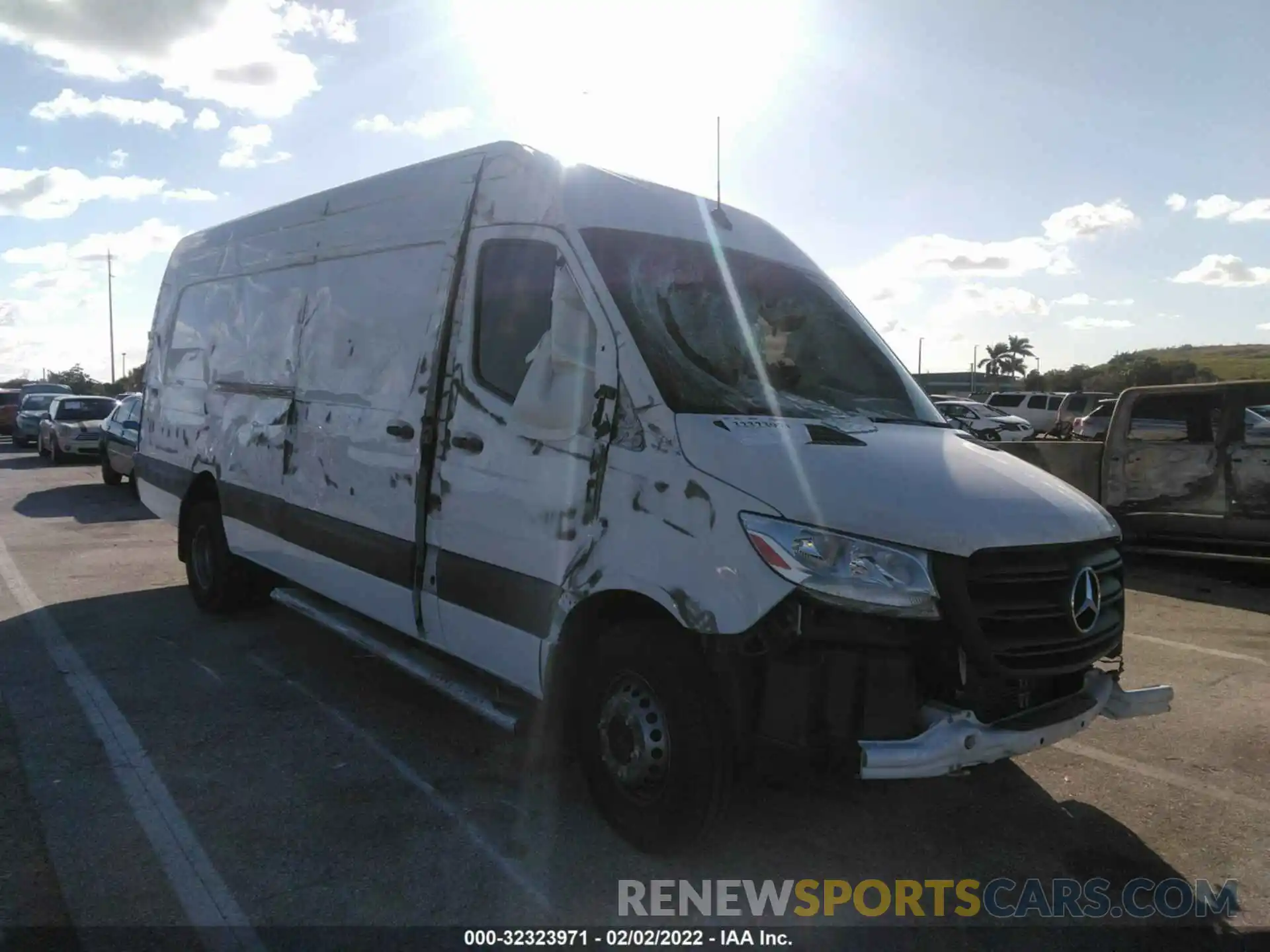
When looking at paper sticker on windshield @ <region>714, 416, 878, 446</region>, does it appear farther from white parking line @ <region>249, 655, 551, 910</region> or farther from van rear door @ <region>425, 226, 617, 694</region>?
white parking line @ <region>249, 655, 551, 910</region>

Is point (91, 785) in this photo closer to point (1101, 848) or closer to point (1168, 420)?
point (1101, 848)

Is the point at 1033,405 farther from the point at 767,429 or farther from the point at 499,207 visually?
the point at 767,429

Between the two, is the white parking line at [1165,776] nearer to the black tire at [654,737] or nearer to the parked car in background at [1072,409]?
the black tire at [654,737]

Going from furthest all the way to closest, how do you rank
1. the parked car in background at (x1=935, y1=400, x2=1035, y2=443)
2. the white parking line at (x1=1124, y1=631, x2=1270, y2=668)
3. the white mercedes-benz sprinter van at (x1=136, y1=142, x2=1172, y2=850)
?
the parked car in background at (x1=935, y1=400, x2=1035, y2=443), the white parking line at (x1=1124, y1=631, x2=1270, y2=668), the white mercedes-benz sprinter van at (x1=136, y1=142, x2=1172, y2=850)

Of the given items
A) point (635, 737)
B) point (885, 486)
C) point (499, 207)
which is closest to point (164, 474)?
point (499, 207)

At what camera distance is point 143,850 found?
3.55m

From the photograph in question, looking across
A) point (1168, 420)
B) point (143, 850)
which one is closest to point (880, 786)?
point (143, 850)

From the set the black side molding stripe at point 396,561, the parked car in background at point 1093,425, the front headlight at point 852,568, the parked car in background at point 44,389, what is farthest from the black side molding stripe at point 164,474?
the parked car in background at point 44,389

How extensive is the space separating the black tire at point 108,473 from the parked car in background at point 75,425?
394 centimetres

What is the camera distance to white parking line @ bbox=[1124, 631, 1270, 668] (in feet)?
21.1

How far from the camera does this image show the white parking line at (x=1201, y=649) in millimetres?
6422

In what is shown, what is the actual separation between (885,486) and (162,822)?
311 centimetres

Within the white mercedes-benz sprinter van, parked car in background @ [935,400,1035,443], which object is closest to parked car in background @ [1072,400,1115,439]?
parked car in background @ [935,400,1035,443]

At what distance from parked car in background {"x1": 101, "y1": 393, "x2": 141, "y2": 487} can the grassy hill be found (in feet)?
243
